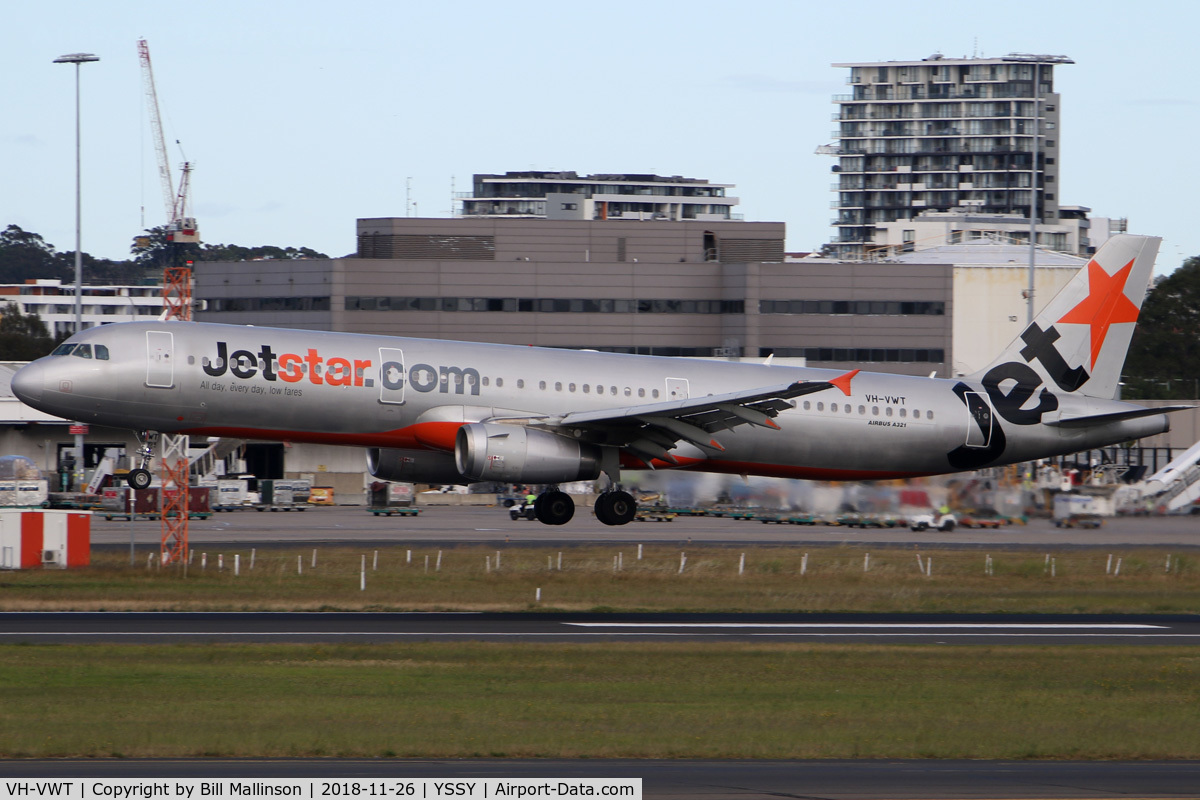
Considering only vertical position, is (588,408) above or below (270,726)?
above

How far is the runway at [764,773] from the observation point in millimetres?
18359

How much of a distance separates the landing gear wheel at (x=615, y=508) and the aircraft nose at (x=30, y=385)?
1523 centimetres

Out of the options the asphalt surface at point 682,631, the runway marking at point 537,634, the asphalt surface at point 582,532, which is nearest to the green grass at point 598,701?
the asphalt surface at point 682,631

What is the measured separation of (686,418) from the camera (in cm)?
3988

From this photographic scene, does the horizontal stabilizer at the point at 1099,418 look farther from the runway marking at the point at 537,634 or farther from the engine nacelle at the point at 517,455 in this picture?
the engine nacelle at the point at 517,455

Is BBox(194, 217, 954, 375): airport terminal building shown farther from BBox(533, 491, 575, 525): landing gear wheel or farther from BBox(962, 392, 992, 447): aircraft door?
BBox(533, 491, 575, 525): landing gear wheel

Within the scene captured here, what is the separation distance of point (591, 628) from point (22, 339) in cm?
11945

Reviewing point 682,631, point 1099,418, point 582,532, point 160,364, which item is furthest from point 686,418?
point 582,532

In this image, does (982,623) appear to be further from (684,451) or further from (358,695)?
A: (358,695)

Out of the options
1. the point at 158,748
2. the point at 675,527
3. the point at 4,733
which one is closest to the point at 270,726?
the point at 158,748

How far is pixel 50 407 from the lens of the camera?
37375mm

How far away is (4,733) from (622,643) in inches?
580

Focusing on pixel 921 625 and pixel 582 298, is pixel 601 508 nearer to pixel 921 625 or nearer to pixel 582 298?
pixel 921 625

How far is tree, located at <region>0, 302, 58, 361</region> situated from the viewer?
458 feet
